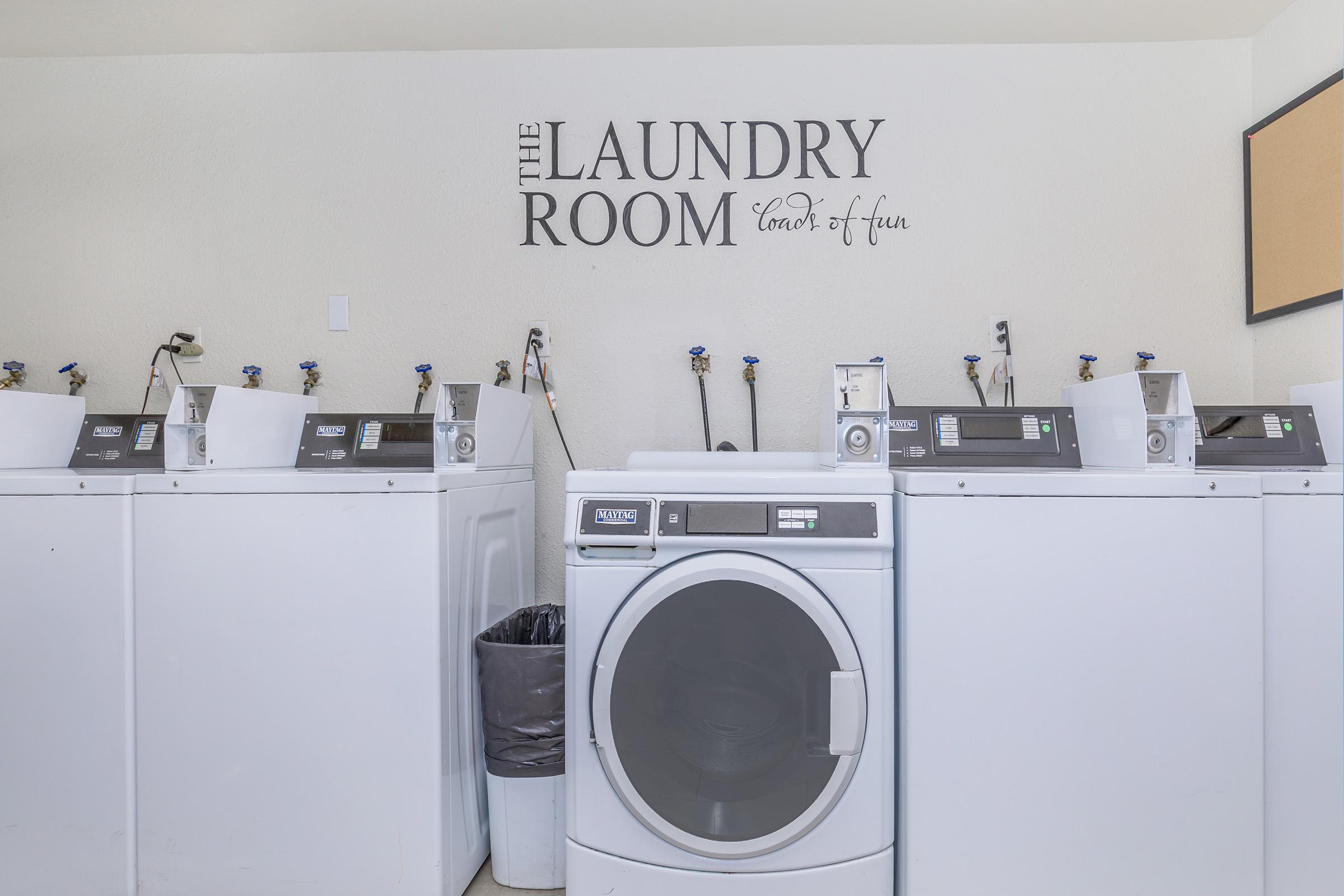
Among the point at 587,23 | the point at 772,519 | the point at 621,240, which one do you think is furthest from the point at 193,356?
the point at 772,519

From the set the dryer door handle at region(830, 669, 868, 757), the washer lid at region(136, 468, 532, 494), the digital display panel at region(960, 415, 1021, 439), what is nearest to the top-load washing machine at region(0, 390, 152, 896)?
the washer lid at region(136, 468, 532, 494)

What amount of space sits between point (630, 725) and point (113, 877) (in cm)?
128

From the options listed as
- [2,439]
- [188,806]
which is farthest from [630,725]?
[2,439]

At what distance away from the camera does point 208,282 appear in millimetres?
2328

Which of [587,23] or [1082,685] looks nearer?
[1082,685]

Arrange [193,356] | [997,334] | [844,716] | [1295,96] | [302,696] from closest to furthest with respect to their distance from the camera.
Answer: [844,716], [302,696], [1295,96], [997,334], [193,356]

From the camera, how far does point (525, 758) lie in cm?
162

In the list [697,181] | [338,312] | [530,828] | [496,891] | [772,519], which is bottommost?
[496,891]

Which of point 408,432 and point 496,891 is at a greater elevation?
point 408,432

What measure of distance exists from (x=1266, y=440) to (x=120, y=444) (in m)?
3.30

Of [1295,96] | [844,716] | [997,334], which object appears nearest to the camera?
[844,716]

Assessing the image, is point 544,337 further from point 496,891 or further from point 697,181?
point 496,891

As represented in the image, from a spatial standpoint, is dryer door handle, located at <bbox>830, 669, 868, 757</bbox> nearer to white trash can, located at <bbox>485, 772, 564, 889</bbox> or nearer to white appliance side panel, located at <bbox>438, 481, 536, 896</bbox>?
white trash can, located at <bbox>485, 772, 564, 889</bbox>

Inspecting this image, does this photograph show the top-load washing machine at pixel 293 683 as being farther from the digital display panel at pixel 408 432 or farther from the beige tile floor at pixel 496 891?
the digital display panel at pixel 408 432
